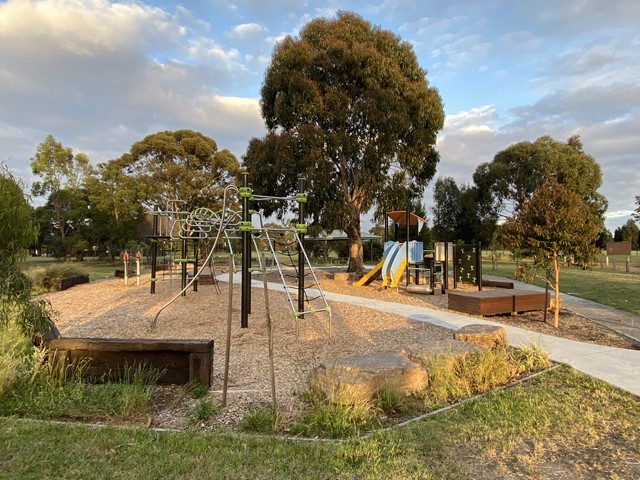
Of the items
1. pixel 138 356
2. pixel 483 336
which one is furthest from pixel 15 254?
pixel 483 336

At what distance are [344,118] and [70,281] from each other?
11.0 meters

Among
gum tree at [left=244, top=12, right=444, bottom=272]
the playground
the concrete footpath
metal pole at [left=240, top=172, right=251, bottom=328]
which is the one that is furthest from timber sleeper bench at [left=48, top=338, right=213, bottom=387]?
gum tree at [left=244, top=12, right=444, bottom=272]

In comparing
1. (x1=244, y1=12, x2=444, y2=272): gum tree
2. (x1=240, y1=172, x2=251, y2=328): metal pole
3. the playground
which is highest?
(x1=244, y1=12, x2=444, y2=272): gum tree

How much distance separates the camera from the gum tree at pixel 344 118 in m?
14.5

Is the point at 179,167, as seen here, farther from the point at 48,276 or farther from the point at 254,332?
the point at 254,332

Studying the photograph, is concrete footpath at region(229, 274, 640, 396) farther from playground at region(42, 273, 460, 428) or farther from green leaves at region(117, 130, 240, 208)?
green leaves at region(117, 130, 240, 208)

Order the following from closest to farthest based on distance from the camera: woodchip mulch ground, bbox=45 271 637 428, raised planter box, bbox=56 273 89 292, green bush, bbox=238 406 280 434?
green bush, bbox=238 406 280 434 → woodchip mulch ground, bbox=45 271 637 428 → raised planter box, bbox=56 273 89 292

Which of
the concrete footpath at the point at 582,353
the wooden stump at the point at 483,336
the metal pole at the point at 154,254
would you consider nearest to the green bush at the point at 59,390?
the wooden stump at the point at 483,336

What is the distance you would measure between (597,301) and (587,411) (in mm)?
9767

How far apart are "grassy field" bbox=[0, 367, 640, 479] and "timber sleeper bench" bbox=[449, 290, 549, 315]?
201 inches

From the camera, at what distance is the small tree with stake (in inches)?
295

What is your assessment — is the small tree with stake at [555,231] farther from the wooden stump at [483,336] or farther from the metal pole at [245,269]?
the metal pole at [245,269]

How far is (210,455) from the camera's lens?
279cm

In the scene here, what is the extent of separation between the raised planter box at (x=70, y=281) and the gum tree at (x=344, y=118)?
717 centimetres
